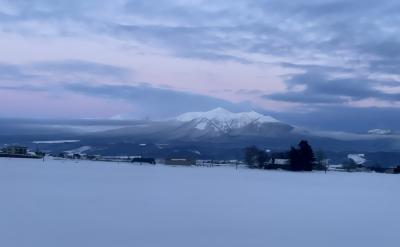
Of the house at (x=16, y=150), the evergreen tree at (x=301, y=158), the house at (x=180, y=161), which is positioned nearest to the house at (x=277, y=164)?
the evergreen tree at (x=301, y=158)

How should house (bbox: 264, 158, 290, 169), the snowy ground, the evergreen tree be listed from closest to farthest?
the snowy ground
the evergreen tree
house (bbox: 264, 158, 290, 169)

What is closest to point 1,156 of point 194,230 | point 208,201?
point 208,201

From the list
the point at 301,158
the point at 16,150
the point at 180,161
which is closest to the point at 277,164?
the point at 301,158

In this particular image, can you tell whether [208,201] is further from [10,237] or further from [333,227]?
[10,237]

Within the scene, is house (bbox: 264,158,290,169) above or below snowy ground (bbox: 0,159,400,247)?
above

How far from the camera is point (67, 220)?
14555 millimetres

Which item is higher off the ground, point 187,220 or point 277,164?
point 277,164

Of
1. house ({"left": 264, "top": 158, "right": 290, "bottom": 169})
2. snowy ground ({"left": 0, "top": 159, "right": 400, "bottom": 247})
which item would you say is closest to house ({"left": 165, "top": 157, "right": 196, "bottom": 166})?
house ({"left": 264, "top": 158, "right": 290, "bottom": 169})

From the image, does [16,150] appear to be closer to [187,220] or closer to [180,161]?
[180,161]

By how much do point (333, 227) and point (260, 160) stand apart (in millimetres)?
57184

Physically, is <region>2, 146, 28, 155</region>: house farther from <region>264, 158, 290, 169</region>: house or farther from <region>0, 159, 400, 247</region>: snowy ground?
<region>0, 159, 400, 247</region>: snowy ground

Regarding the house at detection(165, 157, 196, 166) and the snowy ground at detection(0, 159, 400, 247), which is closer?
the snowy ground at detection(0, 159, 400, 247)

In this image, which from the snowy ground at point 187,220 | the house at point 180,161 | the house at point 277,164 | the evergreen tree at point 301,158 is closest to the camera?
the snowy ground at point 187,220

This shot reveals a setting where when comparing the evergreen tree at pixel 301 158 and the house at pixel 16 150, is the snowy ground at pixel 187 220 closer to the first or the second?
the evergreen tree at pixel 301 158
